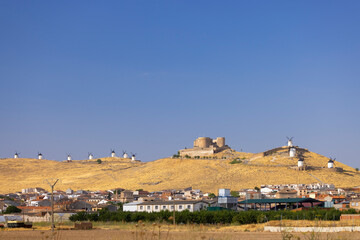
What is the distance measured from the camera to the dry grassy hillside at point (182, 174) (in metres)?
121

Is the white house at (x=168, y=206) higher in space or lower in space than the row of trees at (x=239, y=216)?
higher

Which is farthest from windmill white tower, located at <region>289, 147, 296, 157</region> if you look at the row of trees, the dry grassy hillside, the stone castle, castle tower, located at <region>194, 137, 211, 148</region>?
the row of trees

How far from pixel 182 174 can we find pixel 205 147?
38.4 meters

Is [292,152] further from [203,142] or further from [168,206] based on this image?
[168,206]

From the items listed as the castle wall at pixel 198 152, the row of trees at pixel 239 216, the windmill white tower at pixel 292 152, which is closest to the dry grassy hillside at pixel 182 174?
the windmill white tower at pixel 292 152

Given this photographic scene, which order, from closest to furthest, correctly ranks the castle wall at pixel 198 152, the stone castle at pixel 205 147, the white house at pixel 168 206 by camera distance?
the white house at pixel 168 206, the castle wall at pixel 198 152, the stone castle at pixel 205 147

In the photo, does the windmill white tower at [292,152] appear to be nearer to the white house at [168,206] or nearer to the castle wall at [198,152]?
the castle wall at [198,152]

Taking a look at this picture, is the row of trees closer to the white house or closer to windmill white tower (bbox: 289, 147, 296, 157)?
the white house

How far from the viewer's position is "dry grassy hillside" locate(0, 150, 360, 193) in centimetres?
12131

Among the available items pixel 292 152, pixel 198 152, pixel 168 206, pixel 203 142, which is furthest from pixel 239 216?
pixel 203 142

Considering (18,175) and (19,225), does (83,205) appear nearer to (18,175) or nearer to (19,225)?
(19,225)

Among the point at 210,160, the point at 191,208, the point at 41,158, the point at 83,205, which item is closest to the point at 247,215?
the point at 191,208

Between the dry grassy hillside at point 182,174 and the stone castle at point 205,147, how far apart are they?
7.57 m

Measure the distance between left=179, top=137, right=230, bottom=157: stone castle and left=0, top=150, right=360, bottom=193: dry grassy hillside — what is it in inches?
298
